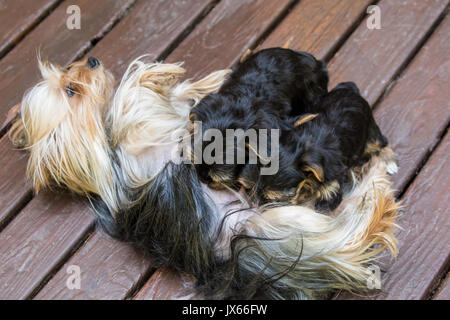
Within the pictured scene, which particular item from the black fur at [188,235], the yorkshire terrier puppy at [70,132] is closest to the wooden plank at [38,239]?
the yorkshire terrier puppy at [70,132]

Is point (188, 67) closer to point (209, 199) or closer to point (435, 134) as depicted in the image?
point (209, 199)

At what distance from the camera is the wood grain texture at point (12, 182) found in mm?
2160

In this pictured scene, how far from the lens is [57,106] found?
198 centimetres

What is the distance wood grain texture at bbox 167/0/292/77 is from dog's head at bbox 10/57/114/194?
57 centimetres

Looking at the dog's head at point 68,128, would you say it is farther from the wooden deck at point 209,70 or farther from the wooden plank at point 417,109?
the wooden plank at point 417,109

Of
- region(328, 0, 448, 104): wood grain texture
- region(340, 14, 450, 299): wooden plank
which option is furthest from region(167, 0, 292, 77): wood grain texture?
region(340, 14, 450, 299): wooden plank

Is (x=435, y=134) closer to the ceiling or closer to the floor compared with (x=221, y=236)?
closer to the ceiling

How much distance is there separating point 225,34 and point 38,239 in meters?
1.23

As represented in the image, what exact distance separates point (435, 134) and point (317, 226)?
75cm

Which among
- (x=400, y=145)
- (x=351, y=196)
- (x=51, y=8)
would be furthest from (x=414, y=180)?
(x=51, y=8)

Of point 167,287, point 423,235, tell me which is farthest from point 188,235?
point 423,235

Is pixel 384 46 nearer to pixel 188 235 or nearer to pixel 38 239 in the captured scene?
pixel 188 235

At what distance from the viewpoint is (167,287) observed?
2021 millimetres

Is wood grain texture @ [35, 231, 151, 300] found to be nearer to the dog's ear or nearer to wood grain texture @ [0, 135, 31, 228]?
wood grain texture @ [0, 135, 31, 228]
